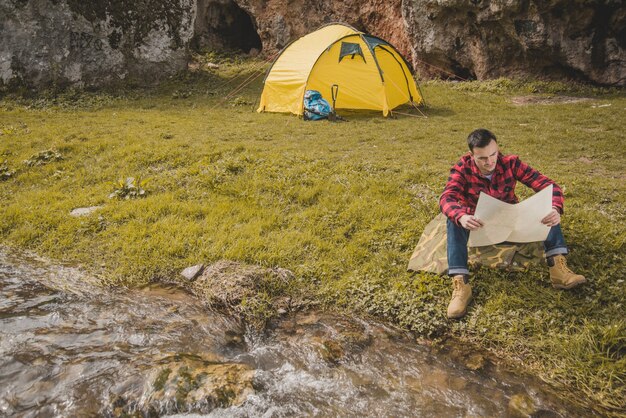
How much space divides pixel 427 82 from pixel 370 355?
15234 millimetres

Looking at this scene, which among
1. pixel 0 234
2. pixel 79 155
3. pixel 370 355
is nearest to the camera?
pixel 370 355

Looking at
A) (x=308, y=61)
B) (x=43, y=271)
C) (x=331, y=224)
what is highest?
(x=308, y=61)

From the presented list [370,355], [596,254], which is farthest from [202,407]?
[596,254]

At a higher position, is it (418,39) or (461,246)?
(418,39)

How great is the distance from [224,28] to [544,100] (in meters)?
16.8

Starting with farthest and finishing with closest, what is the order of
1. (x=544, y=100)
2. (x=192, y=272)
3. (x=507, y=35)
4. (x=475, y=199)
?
(x=507, y=35) → (x=544, y=100) → (x=192, y=272) → (x=475, y=199)

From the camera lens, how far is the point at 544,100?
13.8 m

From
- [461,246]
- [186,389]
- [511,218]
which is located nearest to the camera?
[186,389]

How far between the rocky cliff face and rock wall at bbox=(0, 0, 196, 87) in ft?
0.10

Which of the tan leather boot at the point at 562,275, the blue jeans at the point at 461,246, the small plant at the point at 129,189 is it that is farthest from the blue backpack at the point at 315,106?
the tan leather boot at the point at 562,275

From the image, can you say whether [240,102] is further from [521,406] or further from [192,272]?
[521,406]

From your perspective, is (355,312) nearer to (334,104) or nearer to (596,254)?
(596,254)

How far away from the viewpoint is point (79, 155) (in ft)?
27.7

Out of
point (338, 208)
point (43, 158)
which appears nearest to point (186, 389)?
point (338, 208)
